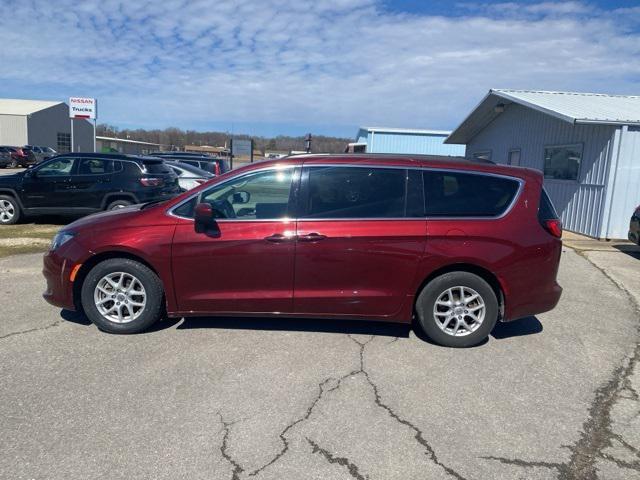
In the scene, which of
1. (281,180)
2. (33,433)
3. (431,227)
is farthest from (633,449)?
(33,433)

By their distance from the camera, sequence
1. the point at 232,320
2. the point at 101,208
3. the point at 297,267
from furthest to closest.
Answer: the point at 101,208 < the point at 232,320 < the point at 297,267

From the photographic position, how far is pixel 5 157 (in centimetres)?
3744

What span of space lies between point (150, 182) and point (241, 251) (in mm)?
7024

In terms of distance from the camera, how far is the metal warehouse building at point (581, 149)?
36.5 ft

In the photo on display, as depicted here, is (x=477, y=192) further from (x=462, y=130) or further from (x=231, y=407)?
(x=462, y=130)

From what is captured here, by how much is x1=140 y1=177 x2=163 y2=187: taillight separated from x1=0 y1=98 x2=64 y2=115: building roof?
166ft

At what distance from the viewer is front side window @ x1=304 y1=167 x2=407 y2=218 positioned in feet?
15.0

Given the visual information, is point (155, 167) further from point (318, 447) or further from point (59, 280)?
point (318, 447)

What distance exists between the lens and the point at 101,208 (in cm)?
1059

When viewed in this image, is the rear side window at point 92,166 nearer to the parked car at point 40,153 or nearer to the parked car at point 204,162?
the parked car at point 204,162

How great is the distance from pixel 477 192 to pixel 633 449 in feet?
7.84

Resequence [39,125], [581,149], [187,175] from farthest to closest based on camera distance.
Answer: [39,125] → [187,175] → [581,149]

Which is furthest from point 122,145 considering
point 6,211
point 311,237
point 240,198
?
point 311,237

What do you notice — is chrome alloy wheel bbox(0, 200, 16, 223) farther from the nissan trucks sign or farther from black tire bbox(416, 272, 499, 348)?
the nissan trucks sign
